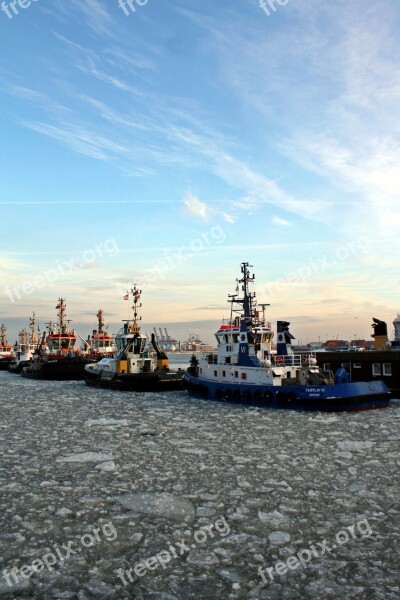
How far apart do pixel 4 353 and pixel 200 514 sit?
9517cm

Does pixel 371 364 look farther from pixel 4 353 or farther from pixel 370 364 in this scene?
pixel 4 353

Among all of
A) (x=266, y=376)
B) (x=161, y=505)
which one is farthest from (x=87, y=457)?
(x=266, y=376)

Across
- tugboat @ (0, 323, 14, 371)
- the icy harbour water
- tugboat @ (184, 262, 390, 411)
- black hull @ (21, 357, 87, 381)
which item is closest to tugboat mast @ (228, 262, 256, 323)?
tugboat @ (184, 262, 390, 411)

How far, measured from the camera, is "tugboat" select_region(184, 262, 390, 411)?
2375 cm

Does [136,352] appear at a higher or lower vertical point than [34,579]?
higher

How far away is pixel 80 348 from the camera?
76.9 metres

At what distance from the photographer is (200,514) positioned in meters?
9.38

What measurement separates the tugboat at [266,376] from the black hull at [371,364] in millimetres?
5795

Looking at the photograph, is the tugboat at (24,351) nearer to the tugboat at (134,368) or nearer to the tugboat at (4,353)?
the tugboat at (4,353)

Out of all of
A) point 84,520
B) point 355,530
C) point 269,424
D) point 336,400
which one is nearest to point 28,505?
point 84,520

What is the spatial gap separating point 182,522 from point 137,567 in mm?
1882

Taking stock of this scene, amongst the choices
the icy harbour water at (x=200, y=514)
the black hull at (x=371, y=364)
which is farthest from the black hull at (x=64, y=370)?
the icy harbour water at (x=200, y=514)

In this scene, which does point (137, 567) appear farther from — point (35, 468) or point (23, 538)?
point (35, 468)

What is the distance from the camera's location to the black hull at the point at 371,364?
1259 inches
